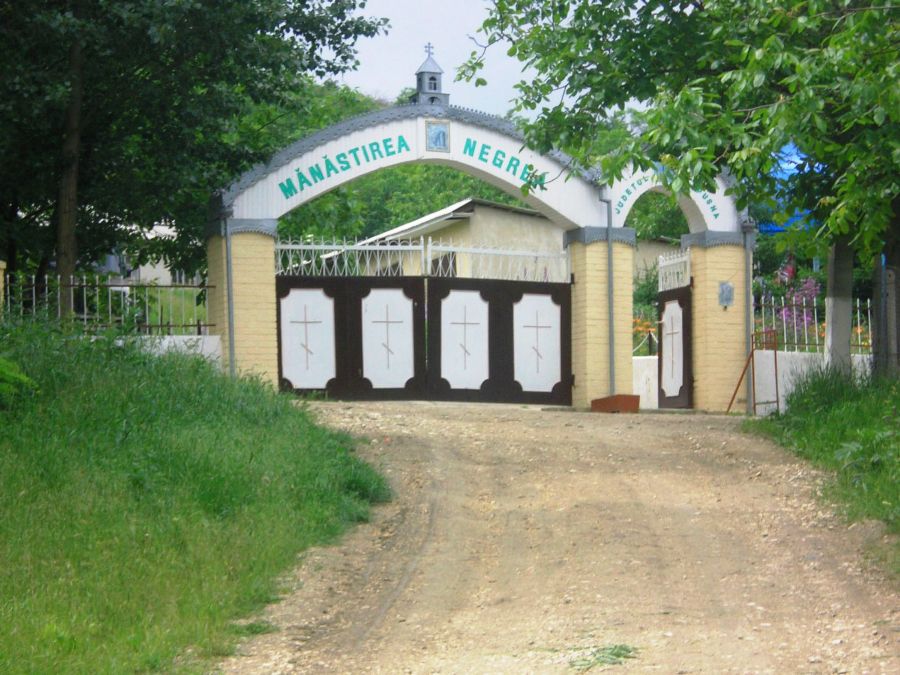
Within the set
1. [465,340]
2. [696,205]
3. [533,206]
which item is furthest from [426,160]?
[696,205]

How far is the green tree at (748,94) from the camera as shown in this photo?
967 cm

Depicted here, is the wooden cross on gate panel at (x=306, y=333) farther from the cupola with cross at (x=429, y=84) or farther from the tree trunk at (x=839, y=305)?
the tree trunk at (x=839, y=305)

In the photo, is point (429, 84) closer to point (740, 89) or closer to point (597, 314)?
point (597, 314)

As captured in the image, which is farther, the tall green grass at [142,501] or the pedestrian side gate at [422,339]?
the pedestrian side gate at [422,339]

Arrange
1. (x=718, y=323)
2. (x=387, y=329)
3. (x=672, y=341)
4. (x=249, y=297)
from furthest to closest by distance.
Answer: (x=672, y=341) → (x=718, y=323) → (x=387, y=329) → (x=249, y=297)

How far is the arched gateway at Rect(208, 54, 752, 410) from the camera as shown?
17.0 m

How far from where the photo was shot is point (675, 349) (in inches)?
776

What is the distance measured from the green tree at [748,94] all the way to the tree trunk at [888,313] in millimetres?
58

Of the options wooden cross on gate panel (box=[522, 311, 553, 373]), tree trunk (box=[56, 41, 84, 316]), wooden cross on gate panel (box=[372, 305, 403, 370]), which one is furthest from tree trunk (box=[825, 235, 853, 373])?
tree trunk (box=[56, 41, 84, 316])

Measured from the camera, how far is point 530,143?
580 inches

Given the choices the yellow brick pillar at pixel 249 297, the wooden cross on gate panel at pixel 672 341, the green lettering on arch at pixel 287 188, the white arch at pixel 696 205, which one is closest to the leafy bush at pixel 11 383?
the yellow brick pillar at pixel 249 297

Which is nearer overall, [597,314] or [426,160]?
[426,160]

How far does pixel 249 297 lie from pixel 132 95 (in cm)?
292

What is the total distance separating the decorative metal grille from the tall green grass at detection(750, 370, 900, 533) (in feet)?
15.2
